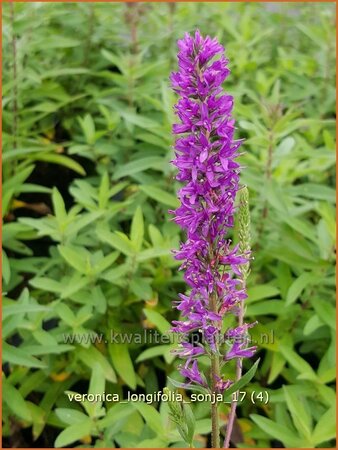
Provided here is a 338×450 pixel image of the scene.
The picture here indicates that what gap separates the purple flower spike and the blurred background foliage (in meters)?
0.78

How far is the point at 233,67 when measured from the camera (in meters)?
3.99

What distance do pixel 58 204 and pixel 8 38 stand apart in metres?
1.14

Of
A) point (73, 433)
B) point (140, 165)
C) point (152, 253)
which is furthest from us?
point (140, 165)

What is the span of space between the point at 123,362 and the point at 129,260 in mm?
408

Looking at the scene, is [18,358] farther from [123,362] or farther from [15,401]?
[123,362]

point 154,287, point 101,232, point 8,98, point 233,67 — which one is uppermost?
point 233,67

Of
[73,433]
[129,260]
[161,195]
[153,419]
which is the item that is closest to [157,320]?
[129,260]

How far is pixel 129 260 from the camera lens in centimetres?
267

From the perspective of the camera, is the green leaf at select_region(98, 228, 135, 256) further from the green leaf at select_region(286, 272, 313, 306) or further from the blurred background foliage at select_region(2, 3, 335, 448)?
the green leaf at select_region(286, 272, 313, 306)

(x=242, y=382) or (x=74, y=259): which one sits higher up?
(x=74, y=259)

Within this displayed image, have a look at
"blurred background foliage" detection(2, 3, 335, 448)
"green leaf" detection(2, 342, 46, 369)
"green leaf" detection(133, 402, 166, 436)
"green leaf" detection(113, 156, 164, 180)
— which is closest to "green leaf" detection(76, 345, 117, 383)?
"blurred background foliage" detection(2, 3, 335, 448)

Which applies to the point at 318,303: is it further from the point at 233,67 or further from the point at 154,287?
the point at 233,67

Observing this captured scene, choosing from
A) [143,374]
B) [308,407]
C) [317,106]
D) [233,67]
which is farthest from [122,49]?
[308,407]

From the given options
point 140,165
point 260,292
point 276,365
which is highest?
point 140,165
